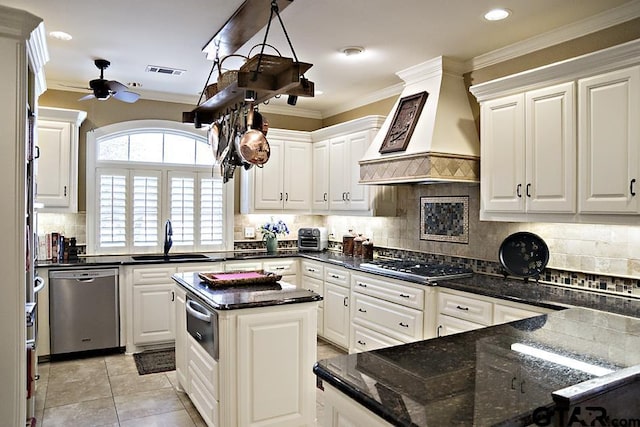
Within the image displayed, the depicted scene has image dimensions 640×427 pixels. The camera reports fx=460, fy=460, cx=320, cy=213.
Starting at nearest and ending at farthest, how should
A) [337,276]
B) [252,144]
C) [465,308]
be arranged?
[252,144] < [465,308] < [337,276]

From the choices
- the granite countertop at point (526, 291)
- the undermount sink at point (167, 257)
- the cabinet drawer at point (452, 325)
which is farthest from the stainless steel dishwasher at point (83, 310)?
the cabinet drawer at point (452, 325)

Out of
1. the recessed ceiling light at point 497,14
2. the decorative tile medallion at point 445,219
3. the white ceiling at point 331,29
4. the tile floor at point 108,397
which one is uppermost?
the white ceiling at point 331,29

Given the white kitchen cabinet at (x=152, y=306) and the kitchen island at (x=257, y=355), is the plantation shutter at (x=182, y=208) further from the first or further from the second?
the kitchen island at (x=257, y=355)

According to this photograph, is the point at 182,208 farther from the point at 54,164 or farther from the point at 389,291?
the point at 389,291

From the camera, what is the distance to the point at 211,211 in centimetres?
589

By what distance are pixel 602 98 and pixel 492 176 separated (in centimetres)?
94

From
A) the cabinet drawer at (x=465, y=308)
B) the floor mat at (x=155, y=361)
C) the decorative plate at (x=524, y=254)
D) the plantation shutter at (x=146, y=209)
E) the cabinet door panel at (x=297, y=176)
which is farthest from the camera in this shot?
the cabinet door panel at (x=297, y=176)

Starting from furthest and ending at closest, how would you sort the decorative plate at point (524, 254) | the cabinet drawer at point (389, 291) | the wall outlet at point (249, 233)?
1. the wall outlet at point (249, 233)
2. the cabinet drawer at point (389, 291)
3. the decorative plate at point (524, 254)

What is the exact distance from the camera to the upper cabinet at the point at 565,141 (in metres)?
2.77

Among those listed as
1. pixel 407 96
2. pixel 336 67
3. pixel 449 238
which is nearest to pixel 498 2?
pixel 407 96

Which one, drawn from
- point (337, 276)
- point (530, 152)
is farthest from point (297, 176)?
point (530, 152)

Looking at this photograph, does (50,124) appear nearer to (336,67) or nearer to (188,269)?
(188,269)

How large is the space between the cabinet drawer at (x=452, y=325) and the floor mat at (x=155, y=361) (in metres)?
2.54

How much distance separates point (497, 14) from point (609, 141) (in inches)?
44.0
